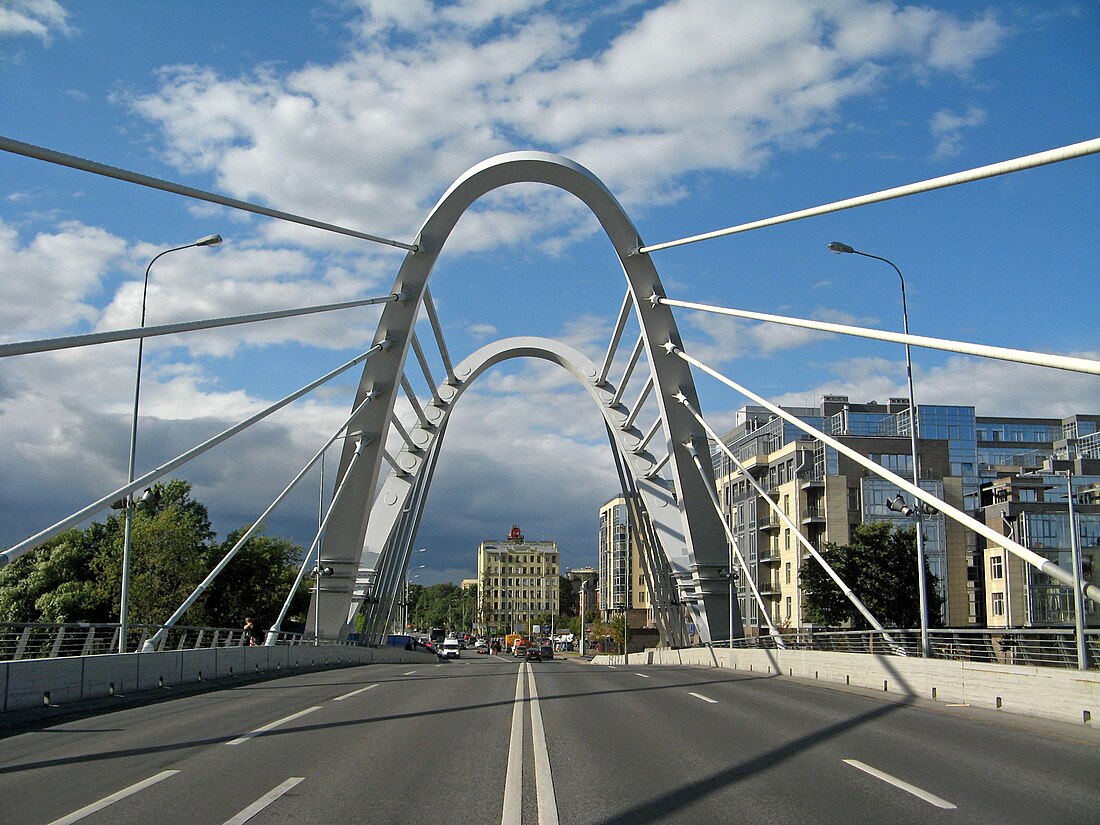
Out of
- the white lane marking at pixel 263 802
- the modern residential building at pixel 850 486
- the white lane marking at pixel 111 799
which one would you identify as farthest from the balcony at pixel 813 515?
the white lane marking at pixel 111 799

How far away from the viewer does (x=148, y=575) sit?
56.1 meters

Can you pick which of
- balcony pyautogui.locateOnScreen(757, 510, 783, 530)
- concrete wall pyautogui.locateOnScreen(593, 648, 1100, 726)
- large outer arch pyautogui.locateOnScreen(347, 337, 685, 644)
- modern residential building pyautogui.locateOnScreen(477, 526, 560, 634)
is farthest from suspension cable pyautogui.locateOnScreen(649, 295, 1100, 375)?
modern residential building pyautogui.locateOnScreen(477, 526, 560, 634)

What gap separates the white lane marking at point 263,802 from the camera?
7.24 m

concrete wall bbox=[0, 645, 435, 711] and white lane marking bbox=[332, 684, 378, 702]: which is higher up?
concrete wall bbox=[0, 645, 435, 711]

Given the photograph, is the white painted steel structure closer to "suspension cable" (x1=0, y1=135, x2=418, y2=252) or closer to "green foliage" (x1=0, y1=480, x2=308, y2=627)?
"suspension cable" (x1=0, y1=135, x2=418, y2=252)

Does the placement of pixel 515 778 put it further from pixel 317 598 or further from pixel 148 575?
pixel 148 575

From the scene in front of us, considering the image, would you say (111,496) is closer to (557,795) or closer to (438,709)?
(438,709)

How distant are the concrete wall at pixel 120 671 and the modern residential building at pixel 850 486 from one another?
36542 mm

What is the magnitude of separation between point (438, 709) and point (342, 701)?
2021 millimetres

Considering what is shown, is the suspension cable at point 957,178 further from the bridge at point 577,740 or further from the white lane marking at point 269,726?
the white lane marking at point 269,726

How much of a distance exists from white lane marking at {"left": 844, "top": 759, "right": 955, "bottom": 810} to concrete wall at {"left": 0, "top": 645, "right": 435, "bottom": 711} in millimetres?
11164

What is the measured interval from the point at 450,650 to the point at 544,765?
68.8 metres

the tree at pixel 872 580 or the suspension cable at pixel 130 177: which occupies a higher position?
the suspension cable at pixel 130 177

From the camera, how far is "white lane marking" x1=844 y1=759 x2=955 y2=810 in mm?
7980
